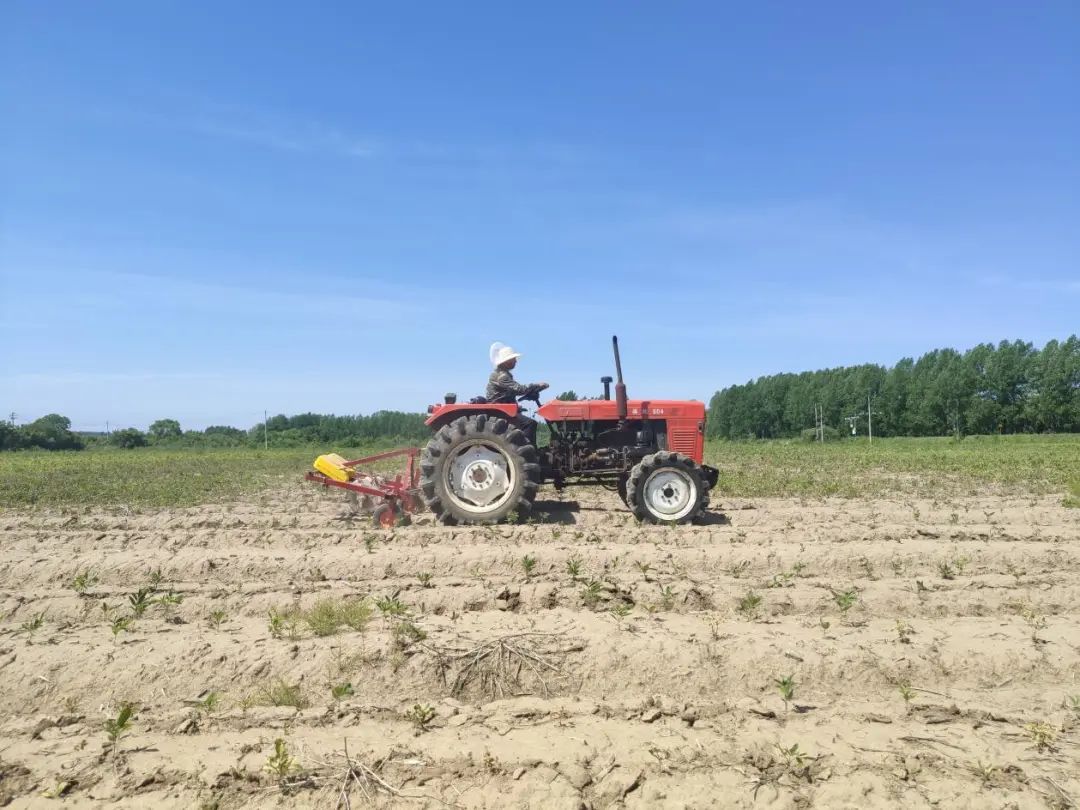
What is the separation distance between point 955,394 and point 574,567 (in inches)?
2543

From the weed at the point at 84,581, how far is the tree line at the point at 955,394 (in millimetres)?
61183

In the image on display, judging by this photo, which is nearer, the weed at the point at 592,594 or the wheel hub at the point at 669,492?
the weed at the point at 592,594

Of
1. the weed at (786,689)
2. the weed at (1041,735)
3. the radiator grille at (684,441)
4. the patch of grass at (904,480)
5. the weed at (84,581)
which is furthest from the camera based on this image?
the patch of grass at (904,480)

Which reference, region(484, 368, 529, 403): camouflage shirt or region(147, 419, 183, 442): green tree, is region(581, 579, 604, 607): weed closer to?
region(484, 368, 529, 403): camouflage shirt

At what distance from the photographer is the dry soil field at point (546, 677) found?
2850mm

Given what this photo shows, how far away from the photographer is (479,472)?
26.6ft

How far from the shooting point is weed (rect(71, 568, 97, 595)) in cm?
534

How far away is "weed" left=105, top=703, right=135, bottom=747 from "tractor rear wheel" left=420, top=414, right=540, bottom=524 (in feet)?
15.5

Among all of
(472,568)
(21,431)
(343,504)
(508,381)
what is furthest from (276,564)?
(21,431)

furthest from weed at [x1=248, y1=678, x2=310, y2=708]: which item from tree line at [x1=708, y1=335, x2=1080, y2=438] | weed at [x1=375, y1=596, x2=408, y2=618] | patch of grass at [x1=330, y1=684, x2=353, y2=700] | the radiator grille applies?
tree line at [x1=708, y1=335, x2=1080, y2=438]

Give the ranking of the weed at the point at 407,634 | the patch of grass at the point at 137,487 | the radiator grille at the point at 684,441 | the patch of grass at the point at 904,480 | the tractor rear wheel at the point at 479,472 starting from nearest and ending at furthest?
the weed at the point at 407,634, the tractor rear wheel at the point at 479,472, the radiator grille at the point at 684,441, the patch of grass at the point at 137,487, the patch of grass at the point at 904,480

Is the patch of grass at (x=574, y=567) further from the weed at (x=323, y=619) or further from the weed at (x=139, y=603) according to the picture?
the weed at (x=139, y=603)

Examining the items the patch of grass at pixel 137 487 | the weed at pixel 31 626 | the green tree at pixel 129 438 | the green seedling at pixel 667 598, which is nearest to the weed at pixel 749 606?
the green seedling at pixel 667 598

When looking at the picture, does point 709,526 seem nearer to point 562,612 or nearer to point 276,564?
point 562,612
